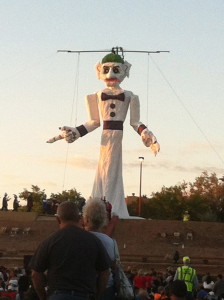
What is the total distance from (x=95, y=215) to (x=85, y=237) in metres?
0.84

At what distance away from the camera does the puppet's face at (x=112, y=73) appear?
1475 inches

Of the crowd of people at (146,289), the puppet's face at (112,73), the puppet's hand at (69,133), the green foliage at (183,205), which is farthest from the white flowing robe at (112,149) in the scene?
the green foliage at (183,205)

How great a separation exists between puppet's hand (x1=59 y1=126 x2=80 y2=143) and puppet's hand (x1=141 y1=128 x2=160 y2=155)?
286cm

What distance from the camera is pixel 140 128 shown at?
1454 inches

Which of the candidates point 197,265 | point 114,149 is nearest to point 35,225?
point 114,149

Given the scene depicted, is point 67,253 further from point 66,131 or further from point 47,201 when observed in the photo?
point 47,201

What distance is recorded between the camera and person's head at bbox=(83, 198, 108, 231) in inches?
314

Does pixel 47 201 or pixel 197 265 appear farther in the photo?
pixel 47 201

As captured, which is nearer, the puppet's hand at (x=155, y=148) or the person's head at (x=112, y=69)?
the puppet's hand at (x=155, y=148)

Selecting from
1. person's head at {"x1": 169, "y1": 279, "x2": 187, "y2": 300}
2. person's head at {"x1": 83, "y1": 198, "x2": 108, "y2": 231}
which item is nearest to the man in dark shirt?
person's head at {"x1": 83, "y1": 198, "x2": 108, "y2": 231}

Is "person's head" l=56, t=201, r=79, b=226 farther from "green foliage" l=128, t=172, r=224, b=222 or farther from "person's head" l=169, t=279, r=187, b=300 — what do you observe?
"green foliage" l=128, t=172, r=224, b=222

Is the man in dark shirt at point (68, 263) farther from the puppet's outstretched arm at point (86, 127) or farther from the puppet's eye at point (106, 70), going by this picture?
the puppet's eye at point (106, 70)

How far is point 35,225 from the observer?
39.4 m

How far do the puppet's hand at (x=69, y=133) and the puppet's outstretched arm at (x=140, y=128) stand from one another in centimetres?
264
